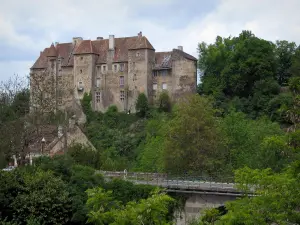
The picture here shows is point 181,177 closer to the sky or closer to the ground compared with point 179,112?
closer to the ground

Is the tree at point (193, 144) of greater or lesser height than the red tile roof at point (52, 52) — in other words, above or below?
below

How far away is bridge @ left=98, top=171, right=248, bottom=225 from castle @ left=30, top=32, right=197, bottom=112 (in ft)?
101

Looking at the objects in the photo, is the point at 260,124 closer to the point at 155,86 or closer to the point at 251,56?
the point at 251,56

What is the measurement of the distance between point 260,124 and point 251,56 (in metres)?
12.4

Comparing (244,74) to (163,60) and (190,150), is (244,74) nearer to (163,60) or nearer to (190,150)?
(163,60)

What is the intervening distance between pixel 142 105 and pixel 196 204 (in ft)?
110

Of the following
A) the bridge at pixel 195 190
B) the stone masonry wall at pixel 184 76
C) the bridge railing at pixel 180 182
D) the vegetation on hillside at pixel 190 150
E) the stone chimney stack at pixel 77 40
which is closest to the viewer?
the vegetation on hillside at pixel 190 150

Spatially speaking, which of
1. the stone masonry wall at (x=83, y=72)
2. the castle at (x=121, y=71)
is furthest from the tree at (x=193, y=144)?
the stone masonry wall at (x=83, y=72)

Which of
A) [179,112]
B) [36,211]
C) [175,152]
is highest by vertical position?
[179,112]

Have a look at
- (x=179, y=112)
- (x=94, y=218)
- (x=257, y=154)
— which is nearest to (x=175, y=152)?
(x=179, y=112)

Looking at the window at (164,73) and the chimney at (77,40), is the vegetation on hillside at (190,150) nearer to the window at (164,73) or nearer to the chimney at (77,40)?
the window at (164,73)

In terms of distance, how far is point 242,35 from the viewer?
232 ft

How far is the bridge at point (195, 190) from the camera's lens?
34938 millimetres

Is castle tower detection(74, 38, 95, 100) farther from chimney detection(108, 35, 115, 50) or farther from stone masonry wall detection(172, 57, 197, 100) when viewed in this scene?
stone masonry wall detection(172, 57, 197, 100)
